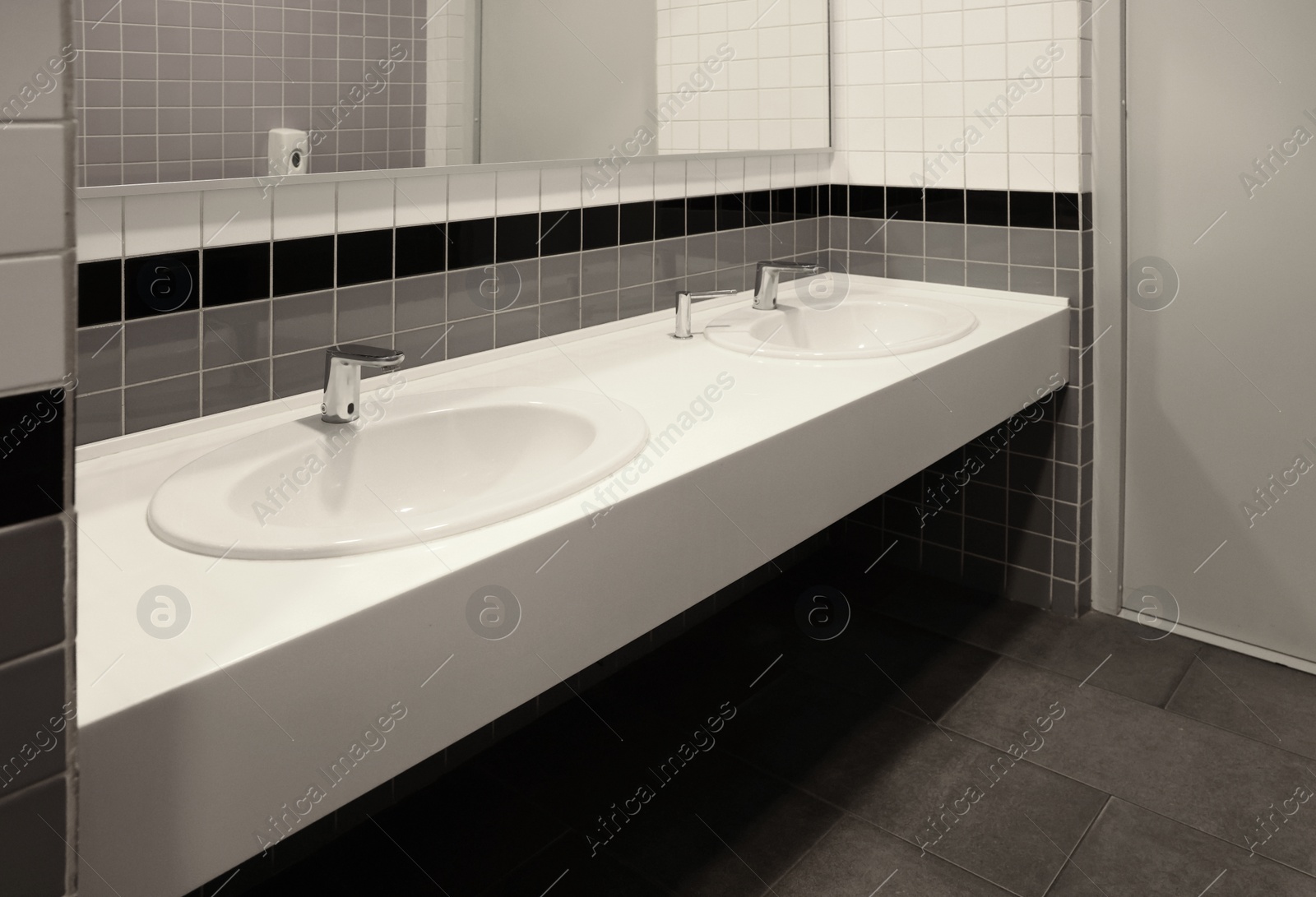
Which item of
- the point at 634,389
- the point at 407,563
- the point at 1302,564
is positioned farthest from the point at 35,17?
the point at 1302,564

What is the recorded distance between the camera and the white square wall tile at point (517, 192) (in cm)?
179

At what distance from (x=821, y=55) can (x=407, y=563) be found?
2.08 m

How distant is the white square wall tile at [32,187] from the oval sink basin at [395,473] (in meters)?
0.49

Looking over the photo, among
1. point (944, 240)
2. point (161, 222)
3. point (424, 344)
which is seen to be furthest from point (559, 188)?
point (944, 240)

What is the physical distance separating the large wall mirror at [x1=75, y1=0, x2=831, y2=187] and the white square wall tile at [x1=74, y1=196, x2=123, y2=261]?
3 centimetres

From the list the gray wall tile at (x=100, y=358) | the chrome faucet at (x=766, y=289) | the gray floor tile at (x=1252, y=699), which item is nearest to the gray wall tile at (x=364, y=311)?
the gray wall tile at (x=100, y=358)

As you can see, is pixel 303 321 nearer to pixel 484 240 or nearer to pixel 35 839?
pixel 484 240

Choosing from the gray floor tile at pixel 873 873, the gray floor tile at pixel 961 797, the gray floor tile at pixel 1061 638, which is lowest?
the gray floor tile at pixel 873 873

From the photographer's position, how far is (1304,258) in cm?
213

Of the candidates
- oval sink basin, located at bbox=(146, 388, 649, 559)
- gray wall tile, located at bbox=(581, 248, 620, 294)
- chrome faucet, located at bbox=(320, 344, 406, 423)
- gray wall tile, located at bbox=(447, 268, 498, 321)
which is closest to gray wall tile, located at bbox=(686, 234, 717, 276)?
gray wall tile, located at bbox=(581, 248, 620, 294)

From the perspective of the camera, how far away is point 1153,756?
196 cm

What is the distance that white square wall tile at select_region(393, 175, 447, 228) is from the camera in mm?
1614

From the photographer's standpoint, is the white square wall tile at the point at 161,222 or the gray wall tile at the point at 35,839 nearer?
the gray wall tile at the point at 35,839

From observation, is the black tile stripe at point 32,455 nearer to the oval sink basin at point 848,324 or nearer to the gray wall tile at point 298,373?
the gray wall tile at point 298,373
